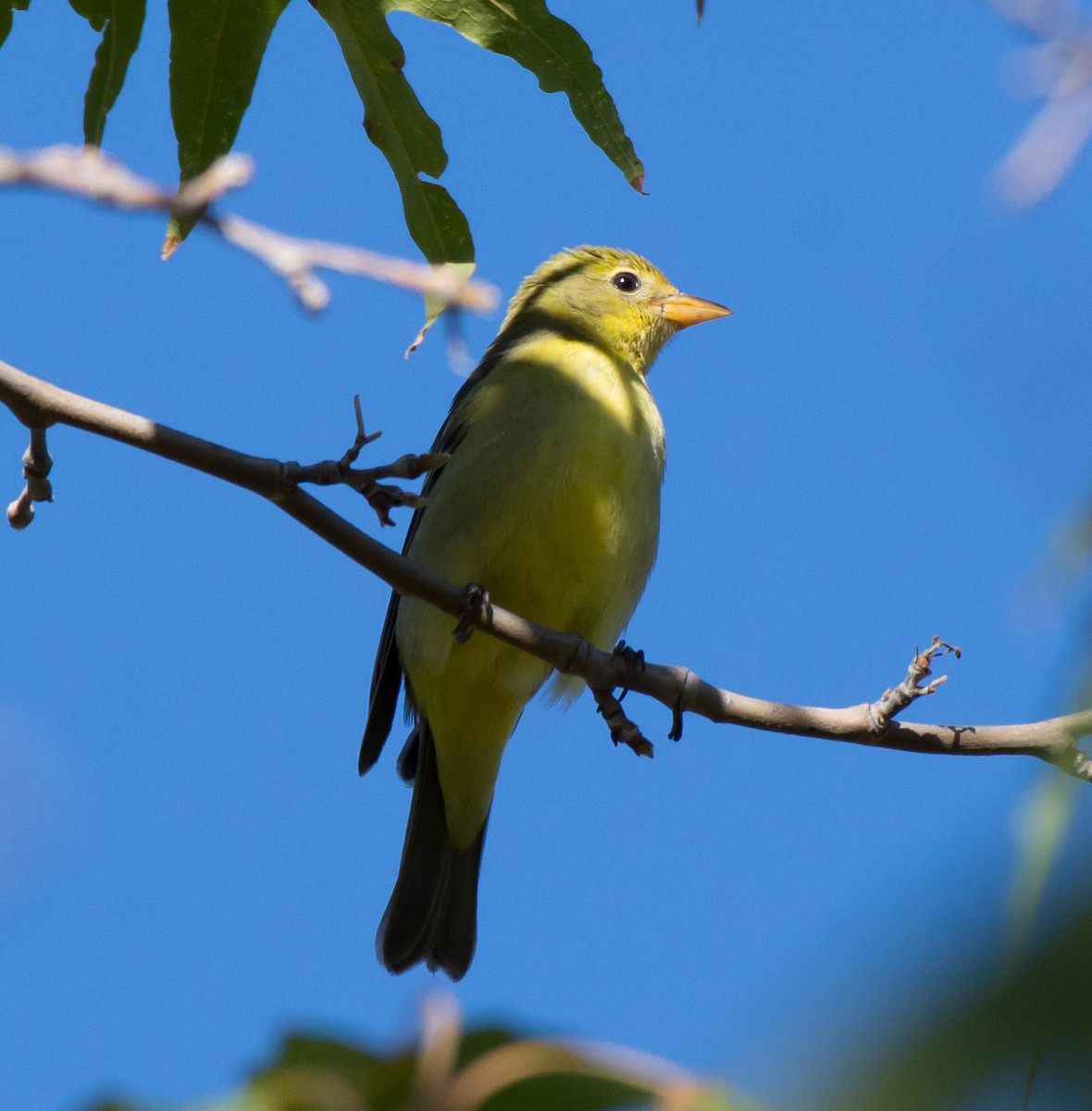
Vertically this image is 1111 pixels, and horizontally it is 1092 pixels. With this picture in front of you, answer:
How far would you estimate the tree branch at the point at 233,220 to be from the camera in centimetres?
149

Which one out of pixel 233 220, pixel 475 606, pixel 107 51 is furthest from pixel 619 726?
pixel 233 220

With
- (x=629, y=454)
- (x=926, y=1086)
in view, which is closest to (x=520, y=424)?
(x=629, y=454)

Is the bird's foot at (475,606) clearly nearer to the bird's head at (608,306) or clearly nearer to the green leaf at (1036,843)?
the green leaf at (1036,843)

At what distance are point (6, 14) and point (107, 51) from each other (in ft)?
0.92

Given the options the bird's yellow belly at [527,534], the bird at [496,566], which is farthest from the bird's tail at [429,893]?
the bird's yellow belly at [527,534]

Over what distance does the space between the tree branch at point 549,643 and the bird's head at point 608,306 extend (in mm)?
2900

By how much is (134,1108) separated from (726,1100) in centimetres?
100

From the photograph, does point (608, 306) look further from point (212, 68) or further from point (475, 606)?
point (212, 68)

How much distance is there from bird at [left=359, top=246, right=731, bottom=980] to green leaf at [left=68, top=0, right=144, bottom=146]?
2.30 meters

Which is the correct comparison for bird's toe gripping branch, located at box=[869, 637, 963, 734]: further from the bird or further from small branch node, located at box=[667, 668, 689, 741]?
the bird

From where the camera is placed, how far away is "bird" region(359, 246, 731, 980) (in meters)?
5.57

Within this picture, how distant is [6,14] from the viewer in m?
3.58

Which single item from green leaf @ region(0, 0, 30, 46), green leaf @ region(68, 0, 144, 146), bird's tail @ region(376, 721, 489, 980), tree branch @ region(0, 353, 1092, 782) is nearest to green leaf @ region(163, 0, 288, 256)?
green leaf @ region(68, 0, 144, 146)

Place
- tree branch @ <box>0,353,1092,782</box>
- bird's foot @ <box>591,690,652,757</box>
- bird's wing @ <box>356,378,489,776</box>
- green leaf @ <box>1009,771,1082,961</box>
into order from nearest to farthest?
green leaf @ <box>1009,771,1082,961</box> → tree branch @ <box>0,353,1092,782</box> → bird's foot @ <box>591,690,652,757</box> → bird's wing @ <box>356,378,489,776</box>
